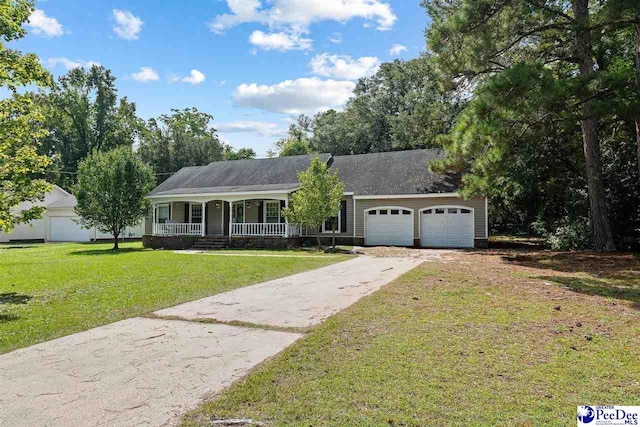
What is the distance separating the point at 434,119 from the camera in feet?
71.2

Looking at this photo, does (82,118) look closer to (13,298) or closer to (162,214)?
(162,214)

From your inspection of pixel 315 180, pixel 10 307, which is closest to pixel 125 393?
pixel 10 307

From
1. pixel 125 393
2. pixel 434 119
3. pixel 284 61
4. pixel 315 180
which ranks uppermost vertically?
pixel 284 61

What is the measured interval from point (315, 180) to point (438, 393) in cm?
1521

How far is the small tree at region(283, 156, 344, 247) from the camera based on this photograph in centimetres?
1808

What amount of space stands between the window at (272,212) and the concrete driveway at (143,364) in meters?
15.7

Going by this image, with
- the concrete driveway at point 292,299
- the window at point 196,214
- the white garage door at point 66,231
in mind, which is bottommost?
the concrete driveway at point 292,299

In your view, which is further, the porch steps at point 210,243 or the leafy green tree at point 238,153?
the leafy green tree at point 238,153

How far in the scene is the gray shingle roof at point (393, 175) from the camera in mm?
20734

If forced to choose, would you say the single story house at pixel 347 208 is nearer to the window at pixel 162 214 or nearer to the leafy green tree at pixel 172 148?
the window at pixel 162 214

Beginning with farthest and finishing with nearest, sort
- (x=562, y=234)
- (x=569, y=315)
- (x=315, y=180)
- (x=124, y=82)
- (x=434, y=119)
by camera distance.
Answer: (x=124, y=82)
(x=434, y=119)
(x=315, y=180)
(x=562, y=234)
(x=569, y=315)

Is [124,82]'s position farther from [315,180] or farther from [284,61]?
[315,180]

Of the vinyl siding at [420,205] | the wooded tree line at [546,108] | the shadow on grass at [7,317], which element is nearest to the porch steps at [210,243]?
the vinyl siding at [420,205]

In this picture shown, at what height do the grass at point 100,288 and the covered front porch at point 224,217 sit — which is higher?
the covered front porch at point 224,217
